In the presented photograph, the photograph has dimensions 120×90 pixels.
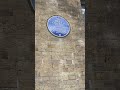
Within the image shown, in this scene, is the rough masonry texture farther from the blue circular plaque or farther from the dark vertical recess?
the dark vertical recess

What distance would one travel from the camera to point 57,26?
25.6 ft

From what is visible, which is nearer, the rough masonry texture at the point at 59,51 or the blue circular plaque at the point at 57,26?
the rough masonry texture at the point at 59,51

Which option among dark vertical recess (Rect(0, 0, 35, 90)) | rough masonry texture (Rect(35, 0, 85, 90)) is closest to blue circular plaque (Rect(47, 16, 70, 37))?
rough masonry texture (Rect(35, 0, 85, 90))

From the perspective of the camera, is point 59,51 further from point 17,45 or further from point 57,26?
point 17,45

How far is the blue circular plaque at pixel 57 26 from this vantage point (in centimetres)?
779

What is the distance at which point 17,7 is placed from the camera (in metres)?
8.05

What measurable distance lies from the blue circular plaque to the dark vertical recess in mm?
418

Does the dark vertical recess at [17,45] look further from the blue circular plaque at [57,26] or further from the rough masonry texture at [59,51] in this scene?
the blue circular plaque at [57,26]

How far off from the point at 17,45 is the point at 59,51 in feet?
3.15

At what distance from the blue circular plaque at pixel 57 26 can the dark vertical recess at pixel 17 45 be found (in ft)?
1.37

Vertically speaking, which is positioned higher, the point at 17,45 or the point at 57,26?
the point at 57,26

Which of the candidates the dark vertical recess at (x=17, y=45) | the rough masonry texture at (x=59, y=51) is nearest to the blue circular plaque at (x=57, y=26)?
the rough masonry texture at (x=59, y=51)

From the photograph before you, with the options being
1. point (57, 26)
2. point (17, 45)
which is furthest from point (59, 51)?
point (17, 45)
